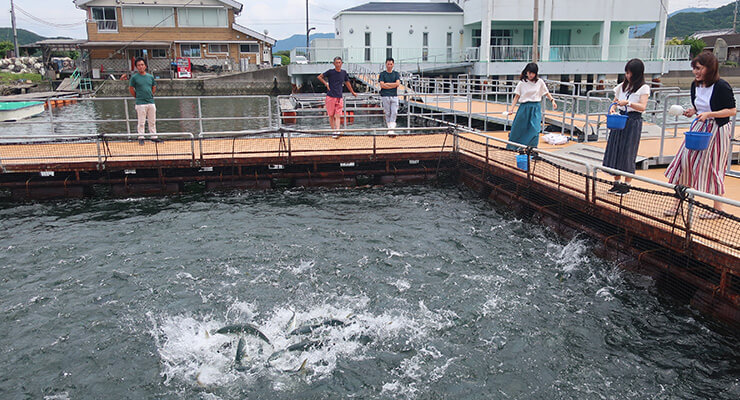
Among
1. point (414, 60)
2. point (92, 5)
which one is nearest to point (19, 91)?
point (92, 5)

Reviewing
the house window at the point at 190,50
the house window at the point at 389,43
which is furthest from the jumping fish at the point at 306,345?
the house window at the point at 190,50

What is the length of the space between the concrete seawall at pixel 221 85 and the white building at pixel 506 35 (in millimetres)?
7150

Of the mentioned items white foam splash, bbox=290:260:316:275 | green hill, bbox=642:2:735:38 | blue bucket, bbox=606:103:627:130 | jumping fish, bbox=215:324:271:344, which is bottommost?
jumping fish, bbox=215:324:271:344

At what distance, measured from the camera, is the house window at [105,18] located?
174 ft

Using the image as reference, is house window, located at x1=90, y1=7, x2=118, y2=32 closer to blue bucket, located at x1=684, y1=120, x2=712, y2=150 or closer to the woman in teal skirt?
the woman in teal skirt

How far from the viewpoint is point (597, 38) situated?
1690 inches

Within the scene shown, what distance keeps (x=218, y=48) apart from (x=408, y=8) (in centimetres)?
2124

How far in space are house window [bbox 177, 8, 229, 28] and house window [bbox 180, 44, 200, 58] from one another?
6.33 ft

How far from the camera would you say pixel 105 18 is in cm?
5350

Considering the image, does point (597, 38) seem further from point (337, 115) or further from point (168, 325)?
point (168, 325)

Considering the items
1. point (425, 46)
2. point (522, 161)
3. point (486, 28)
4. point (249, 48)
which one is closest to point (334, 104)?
point (522, 161)

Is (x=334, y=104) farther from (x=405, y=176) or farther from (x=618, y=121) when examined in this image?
(x=618, y=121)

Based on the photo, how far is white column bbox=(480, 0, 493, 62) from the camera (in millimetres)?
38438

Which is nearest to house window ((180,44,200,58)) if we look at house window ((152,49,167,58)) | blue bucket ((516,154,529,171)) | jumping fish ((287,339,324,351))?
house window ((152,49,167,58))
